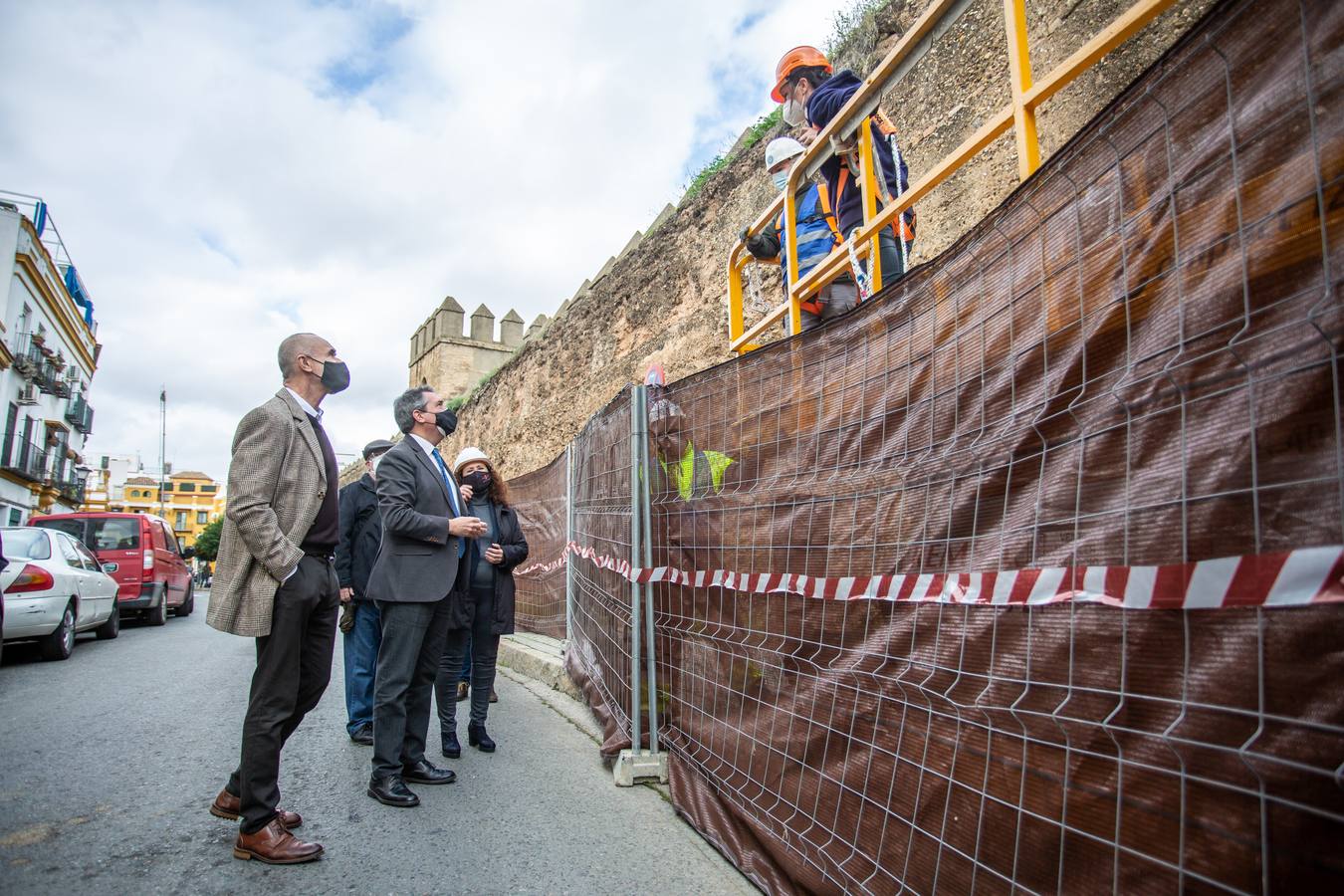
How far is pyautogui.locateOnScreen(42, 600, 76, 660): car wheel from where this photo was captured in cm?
806

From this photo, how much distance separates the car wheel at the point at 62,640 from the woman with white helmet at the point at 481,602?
5964 mm

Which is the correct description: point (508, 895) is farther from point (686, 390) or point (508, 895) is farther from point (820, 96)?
point (820, 96)

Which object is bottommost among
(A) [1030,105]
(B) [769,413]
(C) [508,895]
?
(C) [508,895]

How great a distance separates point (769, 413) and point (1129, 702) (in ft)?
5.54

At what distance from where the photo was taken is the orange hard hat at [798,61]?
14.8 feet

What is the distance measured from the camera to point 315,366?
344 centimetres

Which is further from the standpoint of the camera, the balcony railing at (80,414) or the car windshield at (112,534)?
the balcony railing at (80,414)

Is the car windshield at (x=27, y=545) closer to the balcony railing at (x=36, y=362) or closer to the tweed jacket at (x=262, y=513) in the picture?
the tweed jacket at (x=262, y=513)

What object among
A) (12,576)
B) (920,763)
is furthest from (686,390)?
(12,576)

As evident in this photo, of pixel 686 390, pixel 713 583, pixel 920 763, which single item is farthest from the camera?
pixel 686 390

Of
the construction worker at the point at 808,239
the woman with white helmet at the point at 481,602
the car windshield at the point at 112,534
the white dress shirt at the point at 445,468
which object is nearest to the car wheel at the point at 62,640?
the car windshield at the point at 112,534

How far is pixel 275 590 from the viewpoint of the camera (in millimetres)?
2977

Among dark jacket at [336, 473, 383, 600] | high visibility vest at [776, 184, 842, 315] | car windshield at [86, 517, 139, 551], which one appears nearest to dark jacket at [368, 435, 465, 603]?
dark jacket at [336, 473, 383, 600]

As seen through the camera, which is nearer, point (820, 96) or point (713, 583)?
point (713, 583)
